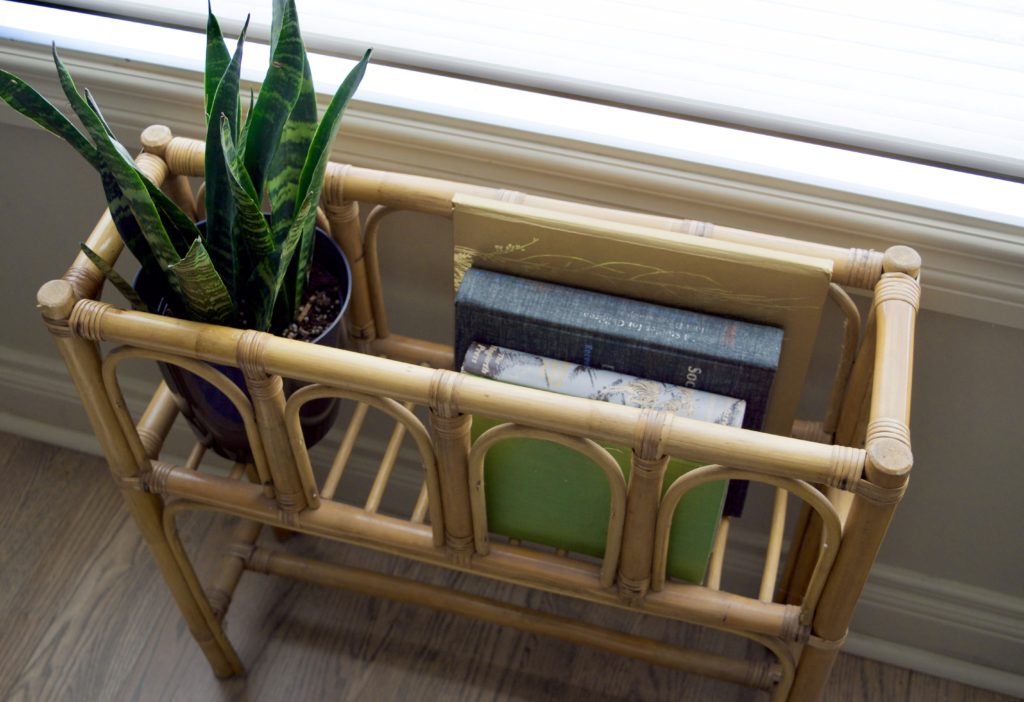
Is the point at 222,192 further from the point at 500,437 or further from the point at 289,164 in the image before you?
the point at 500,437

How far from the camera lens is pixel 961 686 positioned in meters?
1.36

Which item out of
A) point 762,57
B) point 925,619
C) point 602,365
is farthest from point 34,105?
point 925,619

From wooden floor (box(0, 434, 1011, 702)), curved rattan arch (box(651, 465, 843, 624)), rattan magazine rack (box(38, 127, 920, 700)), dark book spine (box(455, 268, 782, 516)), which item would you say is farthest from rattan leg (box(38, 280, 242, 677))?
curved rattan arch (box(651, 465, 843, 624))

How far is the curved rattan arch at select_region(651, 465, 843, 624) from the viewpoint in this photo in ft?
2.63

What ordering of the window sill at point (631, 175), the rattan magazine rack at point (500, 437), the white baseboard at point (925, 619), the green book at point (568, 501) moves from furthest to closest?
1. the white baseboard at point (925, 619)
2. the window sill at point (631, 175)
3. the green book at point (568, 501)
4. the rattan magazine rack at point (500, 437)

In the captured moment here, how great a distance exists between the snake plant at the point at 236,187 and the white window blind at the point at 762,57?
24 centimetres

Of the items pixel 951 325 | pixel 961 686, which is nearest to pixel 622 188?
pixel 951 325

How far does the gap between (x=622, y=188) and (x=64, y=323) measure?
21.6 inches

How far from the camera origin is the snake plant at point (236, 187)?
82 centimetres

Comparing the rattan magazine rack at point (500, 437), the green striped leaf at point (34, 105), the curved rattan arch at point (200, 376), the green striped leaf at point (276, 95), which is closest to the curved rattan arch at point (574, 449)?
the rattan magazine rack at point (500, 437)

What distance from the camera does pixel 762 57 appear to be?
1009mm

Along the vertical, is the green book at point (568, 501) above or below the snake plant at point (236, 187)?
below

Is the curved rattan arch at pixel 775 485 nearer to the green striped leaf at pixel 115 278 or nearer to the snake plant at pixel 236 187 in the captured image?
the snake plant at pixel 236 187

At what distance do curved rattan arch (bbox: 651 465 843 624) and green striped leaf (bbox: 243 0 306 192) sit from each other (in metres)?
0.44
